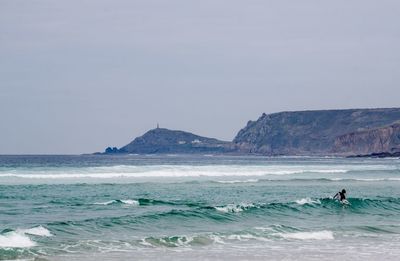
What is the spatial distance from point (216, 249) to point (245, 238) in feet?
7.34

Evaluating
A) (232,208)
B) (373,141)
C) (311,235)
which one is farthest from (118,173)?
(373,141)

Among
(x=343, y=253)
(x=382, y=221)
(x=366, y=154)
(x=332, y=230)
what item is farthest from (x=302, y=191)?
(x=366, y=154)

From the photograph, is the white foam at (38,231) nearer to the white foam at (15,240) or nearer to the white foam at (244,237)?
the white foam at (15,240)

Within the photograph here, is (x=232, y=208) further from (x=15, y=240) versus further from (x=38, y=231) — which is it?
(x=15, y=240)

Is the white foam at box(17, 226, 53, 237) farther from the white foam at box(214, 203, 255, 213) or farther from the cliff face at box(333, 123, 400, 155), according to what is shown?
the cliff face at box(333, 123, 400, 155)

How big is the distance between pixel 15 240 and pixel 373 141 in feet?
547

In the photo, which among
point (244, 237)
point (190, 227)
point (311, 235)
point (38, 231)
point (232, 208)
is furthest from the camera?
point (232, 208)

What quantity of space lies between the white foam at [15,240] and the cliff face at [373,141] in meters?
157

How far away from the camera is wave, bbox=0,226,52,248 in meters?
18.8

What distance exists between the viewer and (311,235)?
71.9ft

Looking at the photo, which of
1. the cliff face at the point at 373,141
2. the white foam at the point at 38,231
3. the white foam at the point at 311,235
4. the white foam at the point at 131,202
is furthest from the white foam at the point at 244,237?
the cliff face at the point at 373,141

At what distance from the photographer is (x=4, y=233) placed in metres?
19.4

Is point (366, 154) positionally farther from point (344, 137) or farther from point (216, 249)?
point (216, 249)

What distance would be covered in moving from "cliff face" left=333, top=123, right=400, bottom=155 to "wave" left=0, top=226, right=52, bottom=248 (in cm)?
15666
